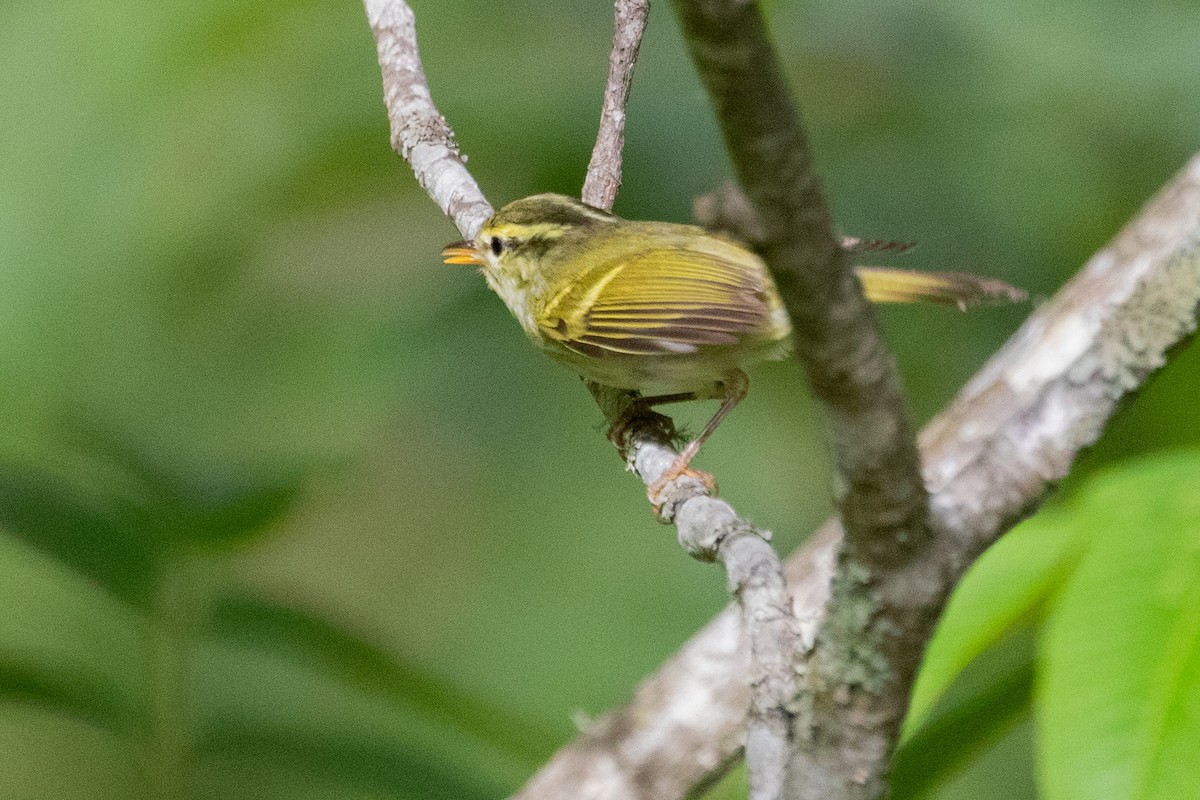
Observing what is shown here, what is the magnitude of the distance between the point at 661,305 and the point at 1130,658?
1.28m

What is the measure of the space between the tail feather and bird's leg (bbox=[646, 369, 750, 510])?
0.43m

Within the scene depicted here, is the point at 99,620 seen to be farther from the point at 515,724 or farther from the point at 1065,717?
the point at 1065,717

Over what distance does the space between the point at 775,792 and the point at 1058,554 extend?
1076 mm

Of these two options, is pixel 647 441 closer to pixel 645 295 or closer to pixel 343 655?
pixel 645 295

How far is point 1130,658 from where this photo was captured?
1641 millimetres

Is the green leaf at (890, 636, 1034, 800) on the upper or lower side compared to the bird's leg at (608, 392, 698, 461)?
lower

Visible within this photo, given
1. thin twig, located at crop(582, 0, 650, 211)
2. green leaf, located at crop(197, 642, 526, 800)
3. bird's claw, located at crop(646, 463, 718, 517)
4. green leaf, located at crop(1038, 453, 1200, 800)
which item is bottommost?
green leaf, located at crop(1038, 453, 1200, 800)

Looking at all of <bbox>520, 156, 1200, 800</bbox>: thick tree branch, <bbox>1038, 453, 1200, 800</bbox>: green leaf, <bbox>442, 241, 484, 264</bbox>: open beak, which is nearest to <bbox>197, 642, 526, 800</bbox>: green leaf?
<bbox>520, 156, 1200, 800</bbox>: thick tree branch

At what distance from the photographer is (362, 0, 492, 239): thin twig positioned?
257 cm

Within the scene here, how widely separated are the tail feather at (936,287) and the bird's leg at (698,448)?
434mm

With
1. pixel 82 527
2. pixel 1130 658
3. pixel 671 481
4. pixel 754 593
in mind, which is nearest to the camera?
pixel 754 593

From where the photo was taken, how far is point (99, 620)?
3207 mm

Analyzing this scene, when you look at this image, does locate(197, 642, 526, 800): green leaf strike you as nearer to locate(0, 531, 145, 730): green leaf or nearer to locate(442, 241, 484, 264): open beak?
locate(0, 531, 145, 730): green leaf

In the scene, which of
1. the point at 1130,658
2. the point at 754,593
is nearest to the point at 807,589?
the point at 1130,658
